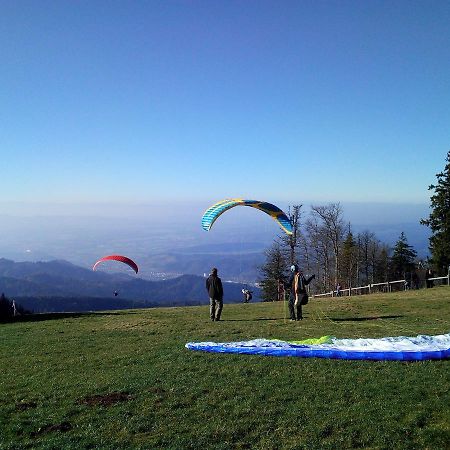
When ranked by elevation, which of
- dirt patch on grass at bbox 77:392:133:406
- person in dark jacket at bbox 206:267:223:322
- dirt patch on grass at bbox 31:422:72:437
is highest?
person in dark jacket at bbox 206:267:223:322

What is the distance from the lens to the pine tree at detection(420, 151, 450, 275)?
42156 mm

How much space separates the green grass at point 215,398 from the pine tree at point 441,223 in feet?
95.0

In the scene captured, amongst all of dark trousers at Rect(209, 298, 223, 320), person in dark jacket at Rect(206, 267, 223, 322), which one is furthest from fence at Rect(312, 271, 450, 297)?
person in dark jacket at Rect(206, 267, 223, 322)

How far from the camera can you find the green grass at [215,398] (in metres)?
7.92

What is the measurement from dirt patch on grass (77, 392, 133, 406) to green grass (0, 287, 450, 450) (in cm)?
2

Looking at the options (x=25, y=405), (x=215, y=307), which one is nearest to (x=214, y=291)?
(x=215, y=307)

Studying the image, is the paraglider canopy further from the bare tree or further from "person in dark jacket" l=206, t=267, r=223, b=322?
the bare tree

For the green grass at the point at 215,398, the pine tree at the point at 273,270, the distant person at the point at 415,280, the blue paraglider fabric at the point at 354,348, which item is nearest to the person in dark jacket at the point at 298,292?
the green grass at the point at 215,398

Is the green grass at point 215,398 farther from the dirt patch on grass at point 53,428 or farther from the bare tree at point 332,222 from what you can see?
the bare tree at point 332,222

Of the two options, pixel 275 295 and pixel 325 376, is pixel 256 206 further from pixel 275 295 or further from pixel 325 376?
pixel 275 295

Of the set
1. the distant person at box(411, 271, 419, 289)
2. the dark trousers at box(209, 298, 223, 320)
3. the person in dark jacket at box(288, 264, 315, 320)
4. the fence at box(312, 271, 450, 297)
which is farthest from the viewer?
the distant person at box(411, 271, 419, 289)

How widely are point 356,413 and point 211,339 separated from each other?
7.30m

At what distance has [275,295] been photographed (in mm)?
57531

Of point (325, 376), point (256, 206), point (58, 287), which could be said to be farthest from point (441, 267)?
point (58, 287)
